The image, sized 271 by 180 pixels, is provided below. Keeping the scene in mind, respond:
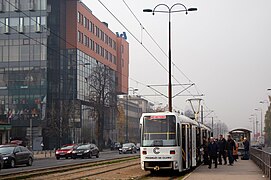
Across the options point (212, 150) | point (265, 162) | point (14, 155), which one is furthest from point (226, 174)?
point (14, 155)

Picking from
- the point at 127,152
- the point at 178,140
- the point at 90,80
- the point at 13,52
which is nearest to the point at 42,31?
the point at 13,52

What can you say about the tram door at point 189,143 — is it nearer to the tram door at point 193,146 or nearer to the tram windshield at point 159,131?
the tram door at point 193,146

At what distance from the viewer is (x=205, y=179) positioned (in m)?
19.7

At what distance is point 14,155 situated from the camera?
33.1 meters

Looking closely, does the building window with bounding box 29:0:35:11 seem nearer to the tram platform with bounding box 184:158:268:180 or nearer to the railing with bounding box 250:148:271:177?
the tram platform with bounding box 184:158:268:180

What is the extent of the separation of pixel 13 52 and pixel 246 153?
45.4m

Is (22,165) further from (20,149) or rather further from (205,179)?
(205,179)

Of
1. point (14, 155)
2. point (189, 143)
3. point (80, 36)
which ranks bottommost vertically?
point (14, 155)

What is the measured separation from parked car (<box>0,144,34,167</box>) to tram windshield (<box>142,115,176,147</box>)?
42.0 feet

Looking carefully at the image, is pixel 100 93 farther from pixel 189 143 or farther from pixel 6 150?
pixel 189 143

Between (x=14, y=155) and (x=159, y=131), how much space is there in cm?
1374

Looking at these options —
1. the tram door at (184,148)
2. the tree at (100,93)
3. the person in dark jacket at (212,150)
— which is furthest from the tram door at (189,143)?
the tree at (100,93)

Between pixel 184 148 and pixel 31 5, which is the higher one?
pixel 31 5

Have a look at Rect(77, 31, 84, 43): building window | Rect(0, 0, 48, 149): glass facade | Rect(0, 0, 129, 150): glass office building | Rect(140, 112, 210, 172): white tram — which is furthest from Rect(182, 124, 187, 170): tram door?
Rect(77, 31, 84, 43): building window
